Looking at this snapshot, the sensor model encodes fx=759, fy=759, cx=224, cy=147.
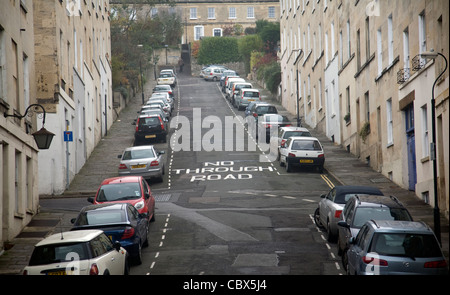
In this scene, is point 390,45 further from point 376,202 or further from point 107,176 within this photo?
point 376,202

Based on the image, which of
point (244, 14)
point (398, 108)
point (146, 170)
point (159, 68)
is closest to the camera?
point (398, 108)

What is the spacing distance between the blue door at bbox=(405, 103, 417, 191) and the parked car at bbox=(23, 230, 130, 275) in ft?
52.7

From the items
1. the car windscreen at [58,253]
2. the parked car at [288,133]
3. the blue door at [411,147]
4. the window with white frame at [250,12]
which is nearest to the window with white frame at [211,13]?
the window with white frame at [250,12]

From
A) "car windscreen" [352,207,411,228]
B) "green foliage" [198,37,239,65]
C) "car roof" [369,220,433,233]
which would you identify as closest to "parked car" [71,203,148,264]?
"car windscreen" [352,207,411,228]

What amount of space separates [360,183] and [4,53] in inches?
612

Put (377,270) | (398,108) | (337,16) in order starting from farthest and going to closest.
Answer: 1. (337,16)
2. (398,108)
3. (377,270)

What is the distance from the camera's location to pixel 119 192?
925 inches

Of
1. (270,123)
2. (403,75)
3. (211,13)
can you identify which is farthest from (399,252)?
(211,13)

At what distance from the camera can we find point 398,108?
3027 cm

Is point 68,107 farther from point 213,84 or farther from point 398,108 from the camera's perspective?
point 213,84

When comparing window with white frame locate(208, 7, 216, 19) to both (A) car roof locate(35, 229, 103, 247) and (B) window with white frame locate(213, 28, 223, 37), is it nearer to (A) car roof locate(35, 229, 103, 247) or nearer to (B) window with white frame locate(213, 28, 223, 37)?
(B) window with white frame locate(213, 28, 223, 37)

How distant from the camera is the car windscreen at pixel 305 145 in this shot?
114ft

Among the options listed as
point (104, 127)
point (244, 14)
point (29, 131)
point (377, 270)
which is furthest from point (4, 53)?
point (244, 14)

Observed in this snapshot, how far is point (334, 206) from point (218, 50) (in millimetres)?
85844
